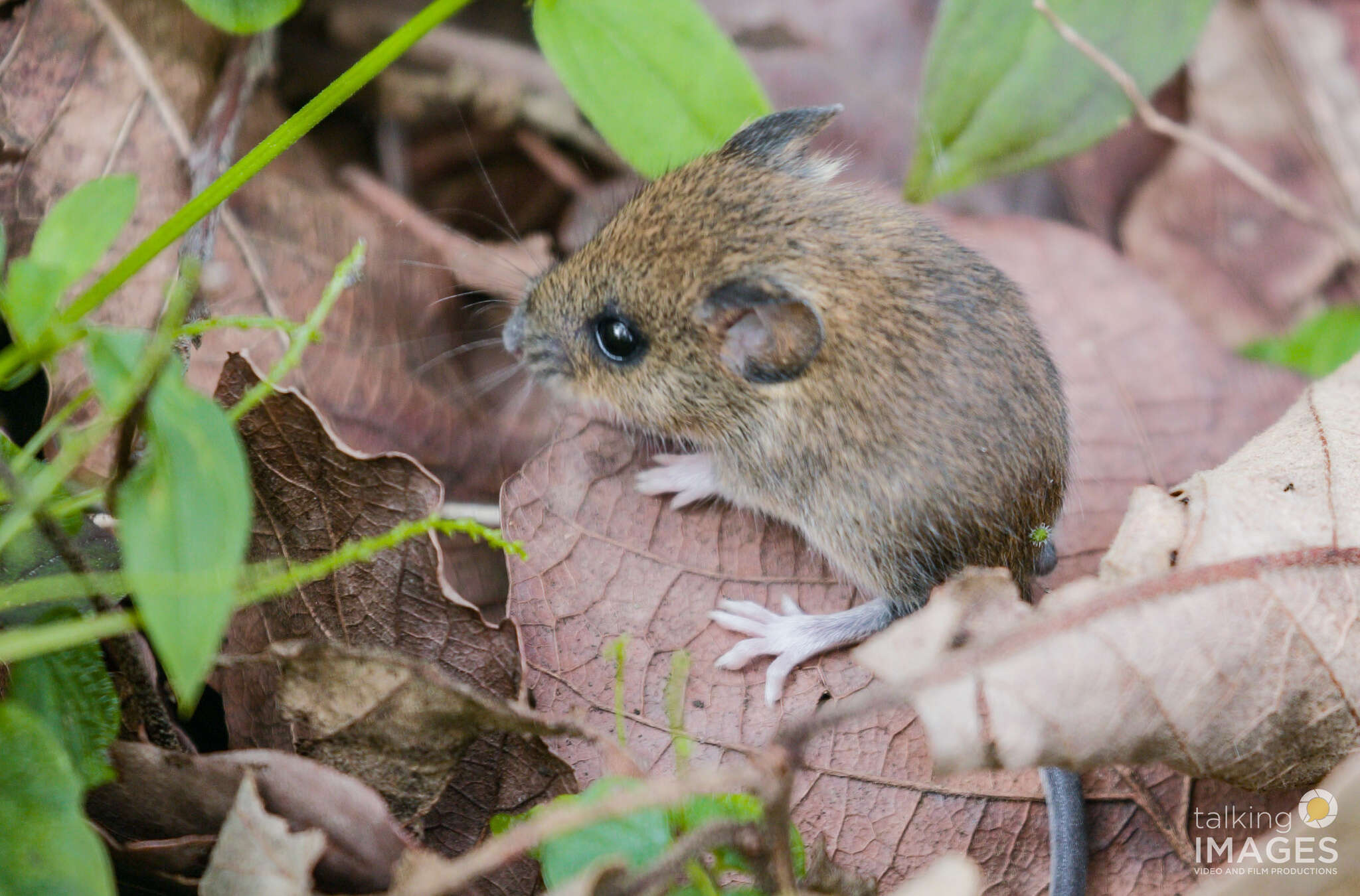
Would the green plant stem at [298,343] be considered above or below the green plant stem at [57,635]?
above

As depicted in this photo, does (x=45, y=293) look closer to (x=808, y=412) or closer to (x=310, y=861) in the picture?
(x=310, y=861)

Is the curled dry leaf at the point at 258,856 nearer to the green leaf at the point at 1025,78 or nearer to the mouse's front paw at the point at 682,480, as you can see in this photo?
the mouse's front paw at the point at 682,480

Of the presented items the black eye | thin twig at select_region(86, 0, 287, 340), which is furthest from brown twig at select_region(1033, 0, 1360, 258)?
thin twig at select_region(86, 0, 287, 340)

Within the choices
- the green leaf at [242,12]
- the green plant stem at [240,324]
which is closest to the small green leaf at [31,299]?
the green plant stem at [240,324]

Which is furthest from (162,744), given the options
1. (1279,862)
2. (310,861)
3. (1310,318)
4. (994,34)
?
(1310,318)

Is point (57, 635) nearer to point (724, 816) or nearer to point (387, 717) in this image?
point (387, 717)

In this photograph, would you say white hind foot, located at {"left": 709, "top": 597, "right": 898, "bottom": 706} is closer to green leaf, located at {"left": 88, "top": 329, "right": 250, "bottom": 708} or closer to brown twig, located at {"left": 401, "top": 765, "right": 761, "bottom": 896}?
brown twig, located at {"left": 401, "top": 765, "right": 761, "bottom": 896}
